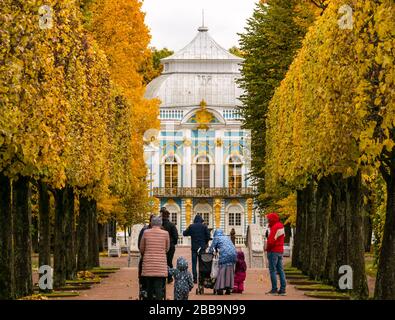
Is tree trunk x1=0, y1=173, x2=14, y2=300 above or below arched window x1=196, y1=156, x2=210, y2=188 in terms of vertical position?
below

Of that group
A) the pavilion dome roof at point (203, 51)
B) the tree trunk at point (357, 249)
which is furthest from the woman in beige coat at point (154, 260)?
the pavilion dome roof at point (203, 51)

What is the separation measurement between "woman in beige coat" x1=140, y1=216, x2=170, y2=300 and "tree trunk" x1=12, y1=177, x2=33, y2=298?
6415 millimetres

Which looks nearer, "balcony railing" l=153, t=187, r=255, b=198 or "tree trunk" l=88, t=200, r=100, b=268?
"tree trunk" l=88, t=200, r=100, b=268

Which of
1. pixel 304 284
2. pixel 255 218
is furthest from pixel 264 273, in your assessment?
pixel 255 218

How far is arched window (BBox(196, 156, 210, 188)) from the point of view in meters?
99.8

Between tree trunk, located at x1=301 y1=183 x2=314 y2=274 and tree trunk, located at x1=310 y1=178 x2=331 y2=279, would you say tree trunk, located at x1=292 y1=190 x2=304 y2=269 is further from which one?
tree trunk, located at x1=310 y1=178 x2=331 y2=279

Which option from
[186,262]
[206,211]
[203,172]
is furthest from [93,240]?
[206,211]

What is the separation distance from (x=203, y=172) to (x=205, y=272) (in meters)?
71.9

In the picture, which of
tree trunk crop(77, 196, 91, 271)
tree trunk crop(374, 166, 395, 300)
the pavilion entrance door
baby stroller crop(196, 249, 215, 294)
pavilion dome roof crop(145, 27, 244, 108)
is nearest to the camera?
tree trunk crop(374, 166, 395, 300)

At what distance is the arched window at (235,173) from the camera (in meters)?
99.6

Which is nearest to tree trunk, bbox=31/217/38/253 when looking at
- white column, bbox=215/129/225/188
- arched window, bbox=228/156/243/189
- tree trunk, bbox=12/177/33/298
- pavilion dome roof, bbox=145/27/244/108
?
tree trunk, bbox=12/177/33/298
